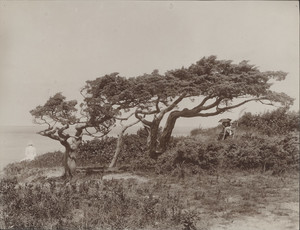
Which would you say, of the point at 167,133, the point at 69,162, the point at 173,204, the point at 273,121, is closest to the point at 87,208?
the point at 173,204

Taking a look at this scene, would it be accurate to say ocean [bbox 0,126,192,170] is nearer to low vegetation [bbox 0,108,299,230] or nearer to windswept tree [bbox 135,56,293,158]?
low vegetation [bbox 0,108,299,230]

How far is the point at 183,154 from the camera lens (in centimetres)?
1222

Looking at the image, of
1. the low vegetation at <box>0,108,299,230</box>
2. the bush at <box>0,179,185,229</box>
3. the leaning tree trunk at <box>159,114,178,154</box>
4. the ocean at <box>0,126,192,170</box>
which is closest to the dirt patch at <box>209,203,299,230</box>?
the low vegetation at <box>0,108,299,230</box>

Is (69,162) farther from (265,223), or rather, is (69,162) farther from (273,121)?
(273,121)

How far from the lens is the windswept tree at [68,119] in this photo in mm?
11453

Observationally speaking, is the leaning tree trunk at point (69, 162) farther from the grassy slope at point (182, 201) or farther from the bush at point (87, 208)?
the bush at point (87, 208)

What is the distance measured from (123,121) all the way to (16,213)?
256 inches

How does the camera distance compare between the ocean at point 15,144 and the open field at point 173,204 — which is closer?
the open field at point 173,204

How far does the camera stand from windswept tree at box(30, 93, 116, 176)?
11.5 metres

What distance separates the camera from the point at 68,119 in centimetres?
1186

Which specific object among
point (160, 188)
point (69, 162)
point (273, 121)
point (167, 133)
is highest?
point (273, 121)

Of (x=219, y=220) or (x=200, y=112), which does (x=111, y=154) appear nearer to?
(x=200, y=112)

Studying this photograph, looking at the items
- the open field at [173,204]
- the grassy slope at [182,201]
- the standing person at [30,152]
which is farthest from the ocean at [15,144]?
the open field at [173,204]

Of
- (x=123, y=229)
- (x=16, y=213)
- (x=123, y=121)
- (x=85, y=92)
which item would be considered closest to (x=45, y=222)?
(x=16, y=213)
